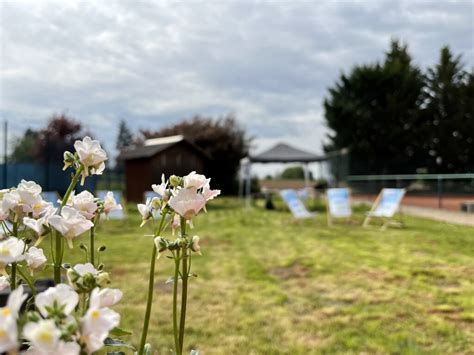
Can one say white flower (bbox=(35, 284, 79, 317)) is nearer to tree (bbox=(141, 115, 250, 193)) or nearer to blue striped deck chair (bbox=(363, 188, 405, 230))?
blue striped deck chair (bbox=(363, 188, 405, 230))

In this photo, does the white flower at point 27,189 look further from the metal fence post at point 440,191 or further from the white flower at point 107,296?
the metal fence post at point 440,191

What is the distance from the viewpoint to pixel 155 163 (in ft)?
52.9

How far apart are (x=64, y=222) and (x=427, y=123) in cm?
2305

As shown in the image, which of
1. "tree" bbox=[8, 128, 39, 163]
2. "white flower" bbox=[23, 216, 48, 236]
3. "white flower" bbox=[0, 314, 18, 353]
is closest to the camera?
"white flower" bbox=[0, 314, 18, 353]

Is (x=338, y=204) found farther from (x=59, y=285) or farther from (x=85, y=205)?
(x=59, y=285)

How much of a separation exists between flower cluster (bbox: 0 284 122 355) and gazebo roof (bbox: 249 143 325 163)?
13200mm

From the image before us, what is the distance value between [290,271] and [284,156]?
31.3 ft

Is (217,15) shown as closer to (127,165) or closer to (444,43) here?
(127,165)

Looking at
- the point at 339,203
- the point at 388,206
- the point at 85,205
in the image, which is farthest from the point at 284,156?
the point at 85,205

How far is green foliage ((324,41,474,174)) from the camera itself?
69.8 ft

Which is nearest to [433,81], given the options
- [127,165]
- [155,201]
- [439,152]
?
[439,152]

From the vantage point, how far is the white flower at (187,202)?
751mm

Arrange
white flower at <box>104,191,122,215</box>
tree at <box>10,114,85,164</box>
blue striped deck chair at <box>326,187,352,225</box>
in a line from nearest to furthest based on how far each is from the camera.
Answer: white flower at <box>104,191,122,215</box>, blue striped deck chair at <box>326,187,352,225</box>, tree at <box>10,114,85,164</box>

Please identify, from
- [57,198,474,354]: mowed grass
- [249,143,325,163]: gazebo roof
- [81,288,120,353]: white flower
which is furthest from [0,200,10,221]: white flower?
[249,143,325,163]: gazebo roof
